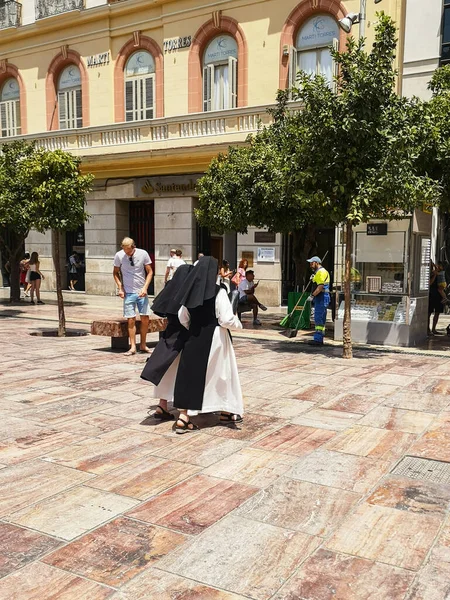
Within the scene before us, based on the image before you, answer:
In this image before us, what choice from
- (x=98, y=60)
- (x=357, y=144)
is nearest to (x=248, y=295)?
(x=357, y=144)

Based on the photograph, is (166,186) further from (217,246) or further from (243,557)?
(243,557)

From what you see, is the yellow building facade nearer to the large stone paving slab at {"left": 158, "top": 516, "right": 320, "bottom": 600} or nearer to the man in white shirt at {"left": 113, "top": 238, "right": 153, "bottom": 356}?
the man in white shirt at {"left": 113, "top": 238, "right": 153, "bottom": 356}

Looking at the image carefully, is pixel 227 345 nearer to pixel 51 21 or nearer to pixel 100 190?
pixel 100 190

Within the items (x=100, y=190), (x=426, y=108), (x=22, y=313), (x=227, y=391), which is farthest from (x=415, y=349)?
(x=100, y=190)

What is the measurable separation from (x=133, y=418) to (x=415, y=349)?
256 inches

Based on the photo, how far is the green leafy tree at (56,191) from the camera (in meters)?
11.1

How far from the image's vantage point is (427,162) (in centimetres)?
1050

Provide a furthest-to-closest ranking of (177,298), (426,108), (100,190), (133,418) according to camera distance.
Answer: (100,190)
(426,108)
(133,418)
(177,298)

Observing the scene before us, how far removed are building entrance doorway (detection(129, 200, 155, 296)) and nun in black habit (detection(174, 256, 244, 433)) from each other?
614 inches

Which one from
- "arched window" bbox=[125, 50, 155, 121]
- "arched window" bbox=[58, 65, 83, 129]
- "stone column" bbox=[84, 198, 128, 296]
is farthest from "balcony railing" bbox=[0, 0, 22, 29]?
"stone column" bbox=[84, 198, 128, 296]

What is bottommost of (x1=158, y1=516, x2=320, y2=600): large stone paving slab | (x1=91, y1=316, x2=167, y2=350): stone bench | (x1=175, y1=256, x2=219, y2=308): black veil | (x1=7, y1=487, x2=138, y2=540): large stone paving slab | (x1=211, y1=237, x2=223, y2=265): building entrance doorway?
(x1=158, y1=516, x2=320, y2=600): large stone paving slab

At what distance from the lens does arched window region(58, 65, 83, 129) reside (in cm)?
2169

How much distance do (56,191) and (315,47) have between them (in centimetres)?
1017

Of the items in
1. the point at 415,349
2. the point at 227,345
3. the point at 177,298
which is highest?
the point at 177,298
